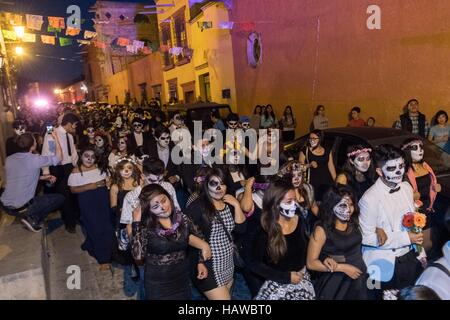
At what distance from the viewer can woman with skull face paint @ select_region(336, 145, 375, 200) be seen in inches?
185

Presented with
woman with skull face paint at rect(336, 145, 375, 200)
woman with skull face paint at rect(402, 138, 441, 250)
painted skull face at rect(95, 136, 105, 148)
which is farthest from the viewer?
painted skull face at rect(95, 136, 105, 148)

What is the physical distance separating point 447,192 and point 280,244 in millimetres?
2969

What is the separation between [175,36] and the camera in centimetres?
2689

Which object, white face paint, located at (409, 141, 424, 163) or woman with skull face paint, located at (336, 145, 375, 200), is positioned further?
white face paint, located at (409, 141, 424, 163)

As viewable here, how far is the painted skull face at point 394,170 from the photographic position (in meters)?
3.76

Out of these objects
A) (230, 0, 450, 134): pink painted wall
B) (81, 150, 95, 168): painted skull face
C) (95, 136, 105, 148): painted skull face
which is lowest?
(81, 150, 95, 168): painted skull face

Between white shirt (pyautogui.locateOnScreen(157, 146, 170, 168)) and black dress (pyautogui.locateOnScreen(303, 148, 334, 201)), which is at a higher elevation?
white shirt (pyautogui.locateOnScreen(157, 146, 170, 168))

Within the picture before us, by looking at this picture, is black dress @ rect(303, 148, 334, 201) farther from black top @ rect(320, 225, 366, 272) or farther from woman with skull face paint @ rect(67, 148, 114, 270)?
woman with skull face paint @ rect(67, 148, 114, 270)

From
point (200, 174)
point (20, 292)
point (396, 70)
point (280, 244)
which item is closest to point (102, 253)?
point (20, 292)

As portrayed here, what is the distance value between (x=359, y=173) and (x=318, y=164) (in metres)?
1.10

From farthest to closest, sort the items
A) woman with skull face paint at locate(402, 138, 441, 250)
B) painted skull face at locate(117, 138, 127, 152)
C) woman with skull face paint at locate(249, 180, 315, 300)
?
painted skull face at locate(117, 138, 127, 152) → woman with skull face paint at locate(402, 138, 441, 250) → woman with skull face paint at locate(249, 180, 315, 300)

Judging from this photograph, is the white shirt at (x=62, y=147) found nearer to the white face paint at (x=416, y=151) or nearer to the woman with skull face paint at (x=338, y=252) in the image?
the woman with skull face paint at (x=338, y=252)

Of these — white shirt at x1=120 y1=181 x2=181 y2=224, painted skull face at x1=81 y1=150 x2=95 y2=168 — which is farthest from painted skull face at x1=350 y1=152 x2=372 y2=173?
painted skull face at x1=81 y1=150 x2=95 y2=168

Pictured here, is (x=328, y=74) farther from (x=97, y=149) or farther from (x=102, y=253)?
(x=102, y=253)
